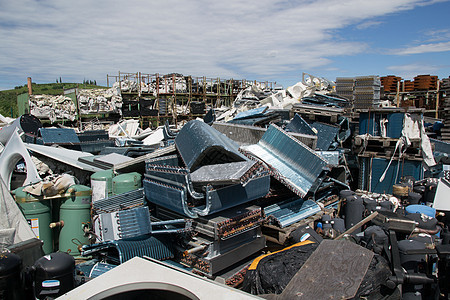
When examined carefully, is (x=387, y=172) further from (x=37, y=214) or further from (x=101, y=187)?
(x=37, y=214)

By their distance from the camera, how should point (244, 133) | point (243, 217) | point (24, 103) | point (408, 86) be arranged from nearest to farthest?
point (243, 217), point (244, 133), point (24, 103), point (408, 86)

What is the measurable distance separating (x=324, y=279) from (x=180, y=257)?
2045mm

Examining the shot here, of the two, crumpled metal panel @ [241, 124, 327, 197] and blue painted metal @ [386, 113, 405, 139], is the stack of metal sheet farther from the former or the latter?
blue painted metal @ [386, 113, 405, 139]

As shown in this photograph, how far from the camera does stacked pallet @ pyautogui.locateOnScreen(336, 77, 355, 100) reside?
389 inches

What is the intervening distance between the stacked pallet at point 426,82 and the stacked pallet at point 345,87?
8029mm

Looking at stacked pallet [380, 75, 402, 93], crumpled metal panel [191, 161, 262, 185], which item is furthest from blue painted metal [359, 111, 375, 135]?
stacked pallet [380, 75, 402, 93]

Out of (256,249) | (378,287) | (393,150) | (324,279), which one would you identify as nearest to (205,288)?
(324,279)

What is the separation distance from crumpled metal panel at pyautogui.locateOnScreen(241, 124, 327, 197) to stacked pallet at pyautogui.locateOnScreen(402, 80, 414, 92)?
Result: 44.4 feet

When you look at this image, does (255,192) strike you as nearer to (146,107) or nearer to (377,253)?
(377,253)

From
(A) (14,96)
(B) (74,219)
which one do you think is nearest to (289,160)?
(B) (74,219)

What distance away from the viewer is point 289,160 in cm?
517

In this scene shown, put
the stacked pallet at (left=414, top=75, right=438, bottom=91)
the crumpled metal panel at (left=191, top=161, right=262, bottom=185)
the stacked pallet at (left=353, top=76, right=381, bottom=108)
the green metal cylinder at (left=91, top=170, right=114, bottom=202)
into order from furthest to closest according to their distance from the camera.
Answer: the stacked pallet at (left=414, top=75, right=438, bottom=91) < the stacked pallet at (left=353, top=76, right=381, bottom=108) < the green metal cylinder at (left=91, top=170, right=114, bottom=202) < the crumpled metal panel at (left=191, top=161, right=262, bottom=185)

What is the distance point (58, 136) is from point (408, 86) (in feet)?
52.3

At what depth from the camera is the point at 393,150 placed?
680cm
